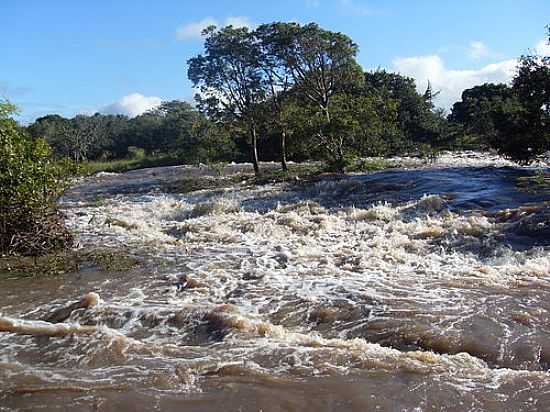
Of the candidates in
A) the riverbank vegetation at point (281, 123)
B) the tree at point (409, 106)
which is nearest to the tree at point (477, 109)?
the riverbank vegetation at point (281, 123)

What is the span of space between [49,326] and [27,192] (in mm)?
4079

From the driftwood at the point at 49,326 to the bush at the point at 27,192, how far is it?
3276 mm

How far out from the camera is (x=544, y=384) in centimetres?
459

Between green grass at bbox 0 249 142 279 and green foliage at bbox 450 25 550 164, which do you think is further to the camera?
green foliage at bbox 450 25 550 164

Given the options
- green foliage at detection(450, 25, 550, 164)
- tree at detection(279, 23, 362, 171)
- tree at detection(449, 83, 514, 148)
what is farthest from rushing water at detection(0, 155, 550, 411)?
tree at detection(449, 83, 514, 148)

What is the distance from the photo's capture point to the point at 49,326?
21.8 ft

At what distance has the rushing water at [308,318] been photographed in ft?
15.4

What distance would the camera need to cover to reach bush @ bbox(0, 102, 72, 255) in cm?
980

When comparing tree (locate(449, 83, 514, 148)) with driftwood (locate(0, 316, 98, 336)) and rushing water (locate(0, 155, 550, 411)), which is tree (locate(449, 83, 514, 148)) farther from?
driftwood (locate(0, 316, 98, 336))

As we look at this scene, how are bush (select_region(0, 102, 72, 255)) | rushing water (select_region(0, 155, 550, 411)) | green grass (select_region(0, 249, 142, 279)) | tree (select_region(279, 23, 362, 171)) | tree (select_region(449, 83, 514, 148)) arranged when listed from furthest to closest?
1. tree (select_region(449, 83, 514, 148))
2. tree (select_region(279, 23, 362, 171))
3. bush (select_region(0, 102, 72, 255))
4. green grass (select_region(0, 249, 142, 279))
5. rushing water (select_region(0, 155, 550, 411))

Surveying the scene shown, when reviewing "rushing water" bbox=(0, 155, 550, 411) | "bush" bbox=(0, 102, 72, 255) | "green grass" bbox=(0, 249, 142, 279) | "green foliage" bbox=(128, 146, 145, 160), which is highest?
"green foliage" bbox=(128, 146, 145, 160)

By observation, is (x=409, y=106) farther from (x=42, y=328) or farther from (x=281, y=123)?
(x=42, y=328)

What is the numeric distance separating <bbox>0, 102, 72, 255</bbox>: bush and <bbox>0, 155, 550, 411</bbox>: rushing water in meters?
1.46

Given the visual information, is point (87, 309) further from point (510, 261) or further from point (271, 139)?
point (271, 139)
